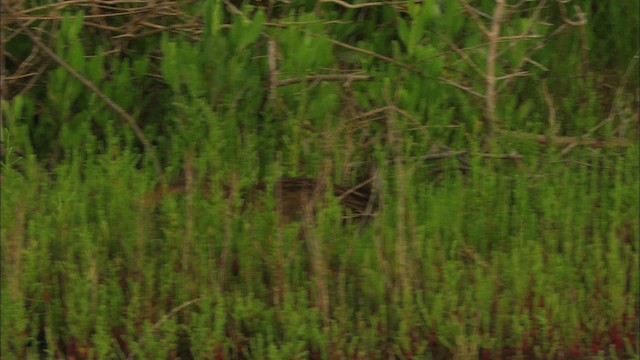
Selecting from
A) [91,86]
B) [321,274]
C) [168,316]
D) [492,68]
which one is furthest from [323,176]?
[91,86]

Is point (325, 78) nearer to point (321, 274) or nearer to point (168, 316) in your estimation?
point (321, 274)

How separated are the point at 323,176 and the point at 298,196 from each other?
19 cm

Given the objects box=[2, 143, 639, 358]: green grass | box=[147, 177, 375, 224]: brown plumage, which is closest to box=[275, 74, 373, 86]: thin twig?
box=[147, 177, 375, 224]: brown plumage

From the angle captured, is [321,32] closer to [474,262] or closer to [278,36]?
[278,36]

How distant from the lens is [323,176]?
172 inches

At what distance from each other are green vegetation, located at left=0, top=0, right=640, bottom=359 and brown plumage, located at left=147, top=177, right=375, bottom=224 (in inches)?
2.5

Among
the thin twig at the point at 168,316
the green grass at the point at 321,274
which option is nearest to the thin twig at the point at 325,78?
the green grass at the point at 321,274

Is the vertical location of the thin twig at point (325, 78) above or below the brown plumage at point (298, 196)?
above

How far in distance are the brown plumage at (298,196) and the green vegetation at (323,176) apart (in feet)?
0.21

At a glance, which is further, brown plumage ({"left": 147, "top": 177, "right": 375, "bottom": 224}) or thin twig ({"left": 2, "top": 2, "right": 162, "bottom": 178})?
thin twig ({"left": 2, "top": 2, "right": 162, "bottom": 178})

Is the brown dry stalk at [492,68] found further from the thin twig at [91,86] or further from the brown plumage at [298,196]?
the thin twig at [91,86]

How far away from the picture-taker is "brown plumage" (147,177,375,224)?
14.4 ft

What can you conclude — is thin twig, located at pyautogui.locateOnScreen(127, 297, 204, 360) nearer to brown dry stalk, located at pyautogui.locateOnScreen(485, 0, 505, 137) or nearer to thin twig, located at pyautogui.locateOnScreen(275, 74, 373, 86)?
thin twig, located at pyautogui.locateOnScreen(275, 74, 373, 86)

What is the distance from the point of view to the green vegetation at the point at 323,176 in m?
3.95
